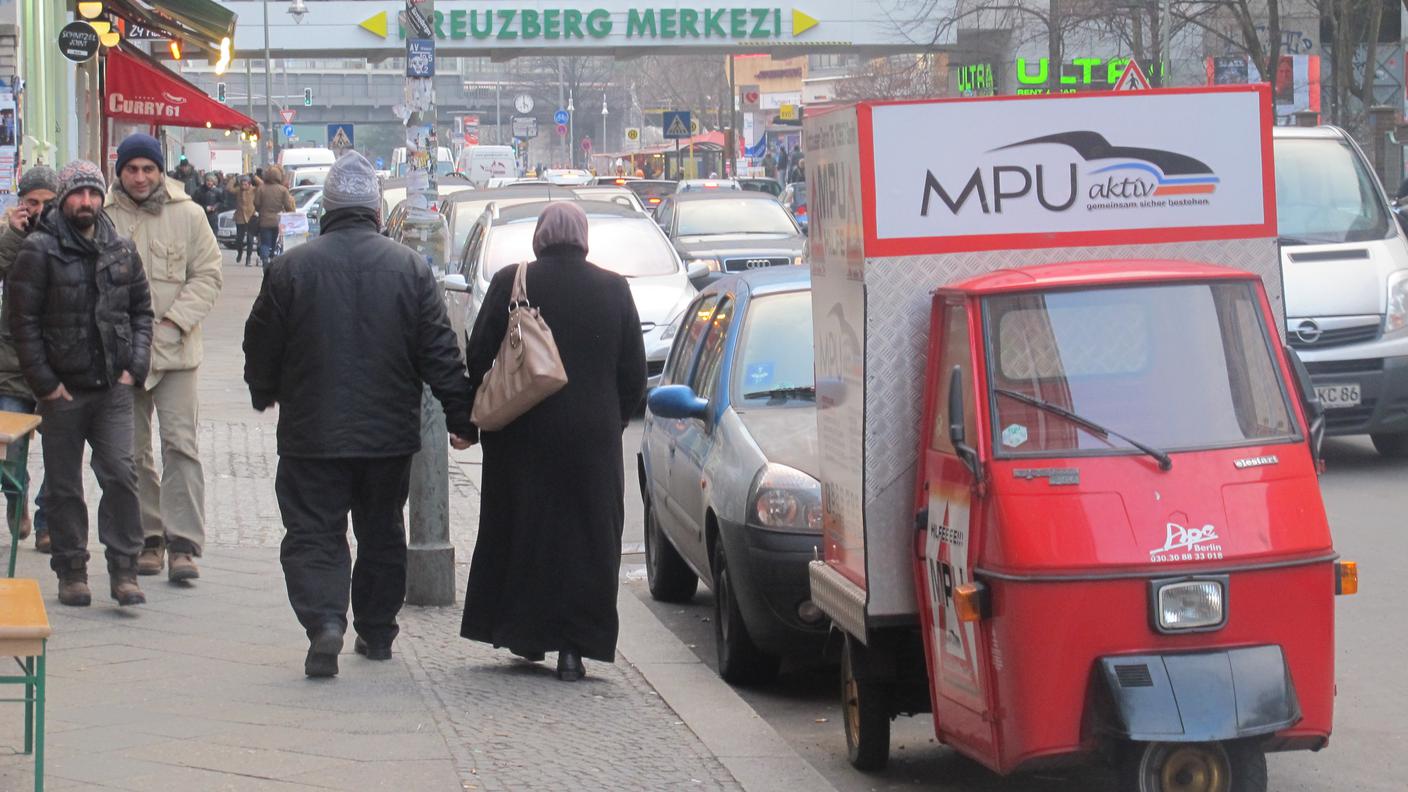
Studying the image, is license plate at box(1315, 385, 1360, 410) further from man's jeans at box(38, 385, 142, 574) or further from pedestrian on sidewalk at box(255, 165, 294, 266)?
pedestrian on sidewalk at box(255, 165, 294, 266)

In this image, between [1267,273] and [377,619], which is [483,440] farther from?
[1267,273]

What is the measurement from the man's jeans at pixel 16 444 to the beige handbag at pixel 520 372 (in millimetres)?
2314

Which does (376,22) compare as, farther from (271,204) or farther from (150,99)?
(150,99)

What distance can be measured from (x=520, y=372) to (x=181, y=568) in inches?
105

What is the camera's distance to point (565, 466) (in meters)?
6.94

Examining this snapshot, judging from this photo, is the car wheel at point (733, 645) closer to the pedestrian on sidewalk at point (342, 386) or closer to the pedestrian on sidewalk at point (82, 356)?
the pedestrian on sidewalk at point (342, 386)

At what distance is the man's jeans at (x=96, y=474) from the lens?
7.90 metres

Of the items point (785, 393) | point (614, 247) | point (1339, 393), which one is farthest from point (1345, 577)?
point (614, 247)

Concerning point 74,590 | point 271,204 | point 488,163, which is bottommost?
point 74,590

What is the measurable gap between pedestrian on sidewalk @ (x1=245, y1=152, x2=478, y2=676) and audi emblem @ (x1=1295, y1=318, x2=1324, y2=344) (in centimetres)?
698

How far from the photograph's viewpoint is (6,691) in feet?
22.2

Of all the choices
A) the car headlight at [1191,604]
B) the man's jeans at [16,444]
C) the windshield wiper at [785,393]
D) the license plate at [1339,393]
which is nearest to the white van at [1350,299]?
the license plate at [1339,393]

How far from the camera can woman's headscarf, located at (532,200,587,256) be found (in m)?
6.96

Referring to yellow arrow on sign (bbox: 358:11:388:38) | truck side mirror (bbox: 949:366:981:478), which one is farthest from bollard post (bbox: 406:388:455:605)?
yellow arrow on sign (bbox: 358:11:388:38)
